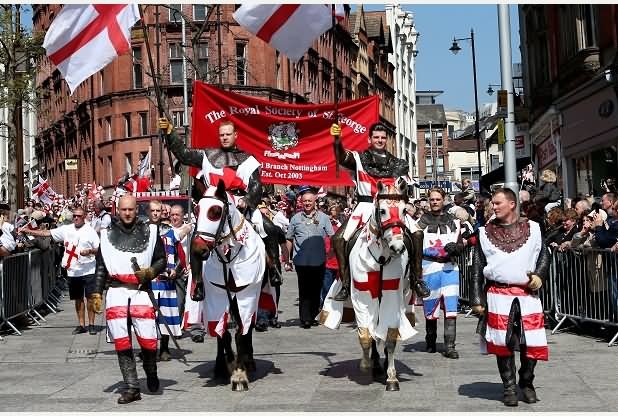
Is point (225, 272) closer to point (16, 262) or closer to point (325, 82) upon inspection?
point (16, 262)

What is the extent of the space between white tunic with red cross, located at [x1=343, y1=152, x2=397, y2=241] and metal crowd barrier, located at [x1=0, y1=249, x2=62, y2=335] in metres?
7.50

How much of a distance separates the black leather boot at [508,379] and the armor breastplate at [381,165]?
93.6 inches

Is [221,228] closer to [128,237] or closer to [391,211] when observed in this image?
[128,237]

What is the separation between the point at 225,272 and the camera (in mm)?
9664

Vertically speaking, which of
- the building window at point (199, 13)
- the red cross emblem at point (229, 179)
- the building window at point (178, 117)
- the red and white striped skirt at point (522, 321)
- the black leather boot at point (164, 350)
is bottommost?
the black leather boot at point (164, 350)

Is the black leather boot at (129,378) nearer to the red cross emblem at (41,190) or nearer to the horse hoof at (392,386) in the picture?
the horse hoof at (392,386)

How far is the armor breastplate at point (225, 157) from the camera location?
10.2 m

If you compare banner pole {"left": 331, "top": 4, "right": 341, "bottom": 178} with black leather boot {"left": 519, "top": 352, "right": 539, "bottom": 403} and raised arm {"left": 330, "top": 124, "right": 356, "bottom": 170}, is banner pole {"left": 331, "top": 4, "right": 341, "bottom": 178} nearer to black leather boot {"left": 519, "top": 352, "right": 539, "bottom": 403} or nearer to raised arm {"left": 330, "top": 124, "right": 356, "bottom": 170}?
raised arm {"left": 330, "top": 124, "right": 356, "bottom": 170}

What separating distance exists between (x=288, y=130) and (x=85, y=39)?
169 inches

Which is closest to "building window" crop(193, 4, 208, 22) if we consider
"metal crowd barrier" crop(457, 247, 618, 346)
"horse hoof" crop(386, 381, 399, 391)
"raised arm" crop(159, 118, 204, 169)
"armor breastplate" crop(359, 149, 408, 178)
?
"metal crowd barrier" crop(457, 247, 618, 346)

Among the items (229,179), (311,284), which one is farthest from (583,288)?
(229,179)

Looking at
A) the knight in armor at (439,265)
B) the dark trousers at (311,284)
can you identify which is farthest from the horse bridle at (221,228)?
the dark trousers at (311,284)

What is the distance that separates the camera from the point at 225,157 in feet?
33.6

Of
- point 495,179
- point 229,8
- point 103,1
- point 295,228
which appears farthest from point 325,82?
point 103,1
